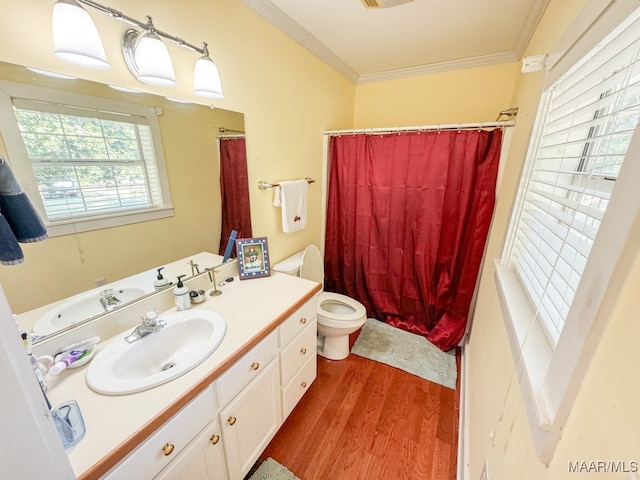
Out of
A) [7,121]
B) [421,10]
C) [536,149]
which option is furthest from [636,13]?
[7,121]

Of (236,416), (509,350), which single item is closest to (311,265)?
(236,416)

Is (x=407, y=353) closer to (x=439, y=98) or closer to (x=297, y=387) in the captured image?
(x=297, y=387)

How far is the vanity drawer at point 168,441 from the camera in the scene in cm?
68

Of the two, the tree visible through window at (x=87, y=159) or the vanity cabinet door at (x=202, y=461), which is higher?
the tree visible through window at (x=87, y=159)

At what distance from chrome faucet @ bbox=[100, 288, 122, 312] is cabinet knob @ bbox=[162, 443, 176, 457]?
0.58 m

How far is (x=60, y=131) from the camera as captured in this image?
87 centimetres

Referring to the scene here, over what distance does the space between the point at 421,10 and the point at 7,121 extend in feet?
6.18

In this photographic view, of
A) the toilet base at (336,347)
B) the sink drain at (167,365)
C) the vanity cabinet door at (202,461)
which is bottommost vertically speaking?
the toilet base at (336,347)

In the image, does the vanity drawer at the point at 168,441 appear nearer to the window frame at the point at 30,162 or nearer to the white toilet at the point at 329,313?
the window frame at the point at 30,162

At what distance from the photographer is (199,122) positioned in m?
1.28

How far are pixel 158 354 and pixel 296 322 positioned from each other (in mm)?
623

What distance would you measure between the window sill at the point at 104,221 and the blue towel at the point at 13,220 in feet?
1.43

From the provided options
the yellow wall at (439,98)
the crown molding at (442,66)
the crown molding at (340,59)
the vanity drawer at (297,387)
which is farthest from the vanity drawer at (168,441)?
the crown molding at (442,66)

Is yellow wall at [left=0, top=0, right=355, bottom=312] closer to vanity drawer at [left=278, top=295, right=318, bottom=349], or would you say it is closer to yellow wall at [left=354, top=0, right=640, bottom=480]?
vanity drawer at [left=278, top=295, right=318, bottom=349]
